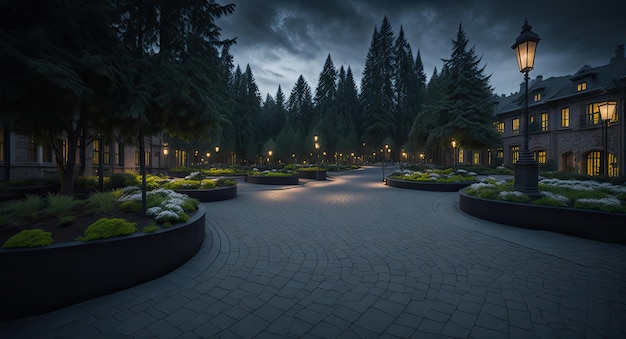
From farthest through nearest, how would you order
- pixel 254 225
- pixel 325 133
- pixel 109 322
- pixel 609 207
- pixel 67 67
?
1. pixel 325 133
2. pixel 254 225
3. pixel 609 207
4. pixel 67 67
5. pixel 109 322

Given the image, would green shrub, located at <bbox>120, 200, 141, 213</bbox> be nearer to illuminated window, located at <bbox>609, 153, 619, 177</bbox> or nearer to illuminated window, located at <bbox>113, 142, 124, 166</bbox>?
illuminated window, located at <bbox>113, 142, 124, 166</bbox>

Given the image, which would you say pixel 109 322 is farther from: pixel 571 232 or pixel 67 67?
pixel 571 232

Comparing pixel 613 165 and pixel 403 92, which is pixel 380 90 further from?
pixel 613 165

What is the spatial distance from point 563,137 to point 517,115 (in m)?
7.15

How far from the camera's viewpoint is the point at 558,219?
6.70 m

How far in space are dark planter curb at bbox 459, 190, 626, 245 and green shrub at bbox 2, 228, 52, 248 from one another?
35.0 ft

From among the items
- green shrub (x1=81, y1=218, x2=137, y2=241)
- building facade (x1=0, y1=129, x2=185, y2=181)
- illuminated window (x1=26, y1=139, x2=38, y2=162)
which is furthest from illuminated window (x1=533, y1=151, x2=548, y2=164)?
illuminated window (x1=26, y1=139, x2=38, y2=162)

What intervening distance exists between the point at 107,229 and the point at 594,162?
39027 mm

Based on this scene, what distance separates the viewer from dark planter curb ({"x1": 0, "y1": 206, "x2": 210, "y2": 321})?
10.6ft

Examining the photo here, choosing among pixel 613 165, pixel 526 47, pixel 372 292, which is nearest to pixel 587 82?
pixel 613 165

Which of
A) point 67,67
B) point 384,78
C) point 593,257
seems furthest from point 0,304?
→ point 384,78

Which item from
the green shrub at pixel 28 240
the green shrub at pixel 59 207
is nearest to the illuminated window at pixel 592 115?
the green shrub at pixel 28 240

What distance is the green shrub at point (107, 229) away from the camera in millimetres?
3818

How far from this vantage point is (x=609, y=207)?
6.20 metres
